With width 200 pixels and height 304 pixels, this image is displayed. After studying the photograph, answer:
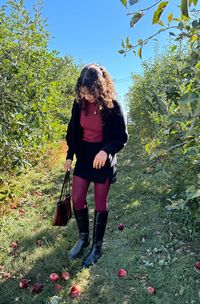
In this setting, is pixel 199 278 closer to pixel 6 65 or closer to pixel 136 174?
pixel 6 65

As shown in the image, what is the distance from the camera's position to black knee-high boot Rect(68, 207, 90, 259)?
2.82m

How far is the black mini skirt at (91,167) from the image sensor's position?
2627 mm

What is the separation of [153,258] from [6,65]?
2413mm

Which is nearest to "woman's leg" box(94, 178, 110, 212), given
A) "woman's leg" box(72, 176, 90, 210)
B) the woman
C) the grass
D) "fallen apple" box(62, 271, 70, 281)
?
the woman

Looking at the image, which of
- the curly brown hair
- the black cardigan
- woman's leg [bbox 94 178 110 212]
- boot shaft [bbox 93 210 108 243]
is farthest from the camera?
boot shaft [bbox 93 210 108 243]

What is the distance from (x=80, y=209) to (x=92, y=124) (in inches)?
31.1

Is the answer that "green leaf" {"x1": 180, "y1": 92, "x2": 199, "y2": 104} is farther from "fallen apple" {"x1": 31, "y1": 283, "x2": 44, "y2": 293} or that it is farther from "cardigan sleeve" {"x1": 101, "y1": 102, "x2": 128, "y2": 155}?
"fallen apple" {"x1": 31, "y1": 283, "x2": 44, "y2": 293}

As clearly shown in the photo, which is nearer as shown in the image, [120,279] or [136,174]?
[120,279]

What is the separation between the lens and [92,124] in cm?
261

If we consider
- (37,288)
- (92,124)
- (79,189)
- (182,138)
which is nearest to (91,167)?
(79,189)

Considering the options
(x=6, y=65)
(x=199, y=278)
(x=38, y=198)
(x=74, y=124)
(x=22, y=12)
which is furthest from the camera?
(x=38, y=198)

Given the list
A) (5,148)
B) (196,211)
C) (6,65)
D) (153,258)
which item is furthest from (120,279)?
(6,65)

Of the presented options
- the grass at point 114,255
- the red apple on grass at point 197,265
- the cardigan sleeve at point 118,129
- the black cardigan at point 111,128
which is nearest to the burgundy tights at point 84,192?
the black cardigan at point 111,128

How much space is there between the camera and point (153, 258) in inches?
111
